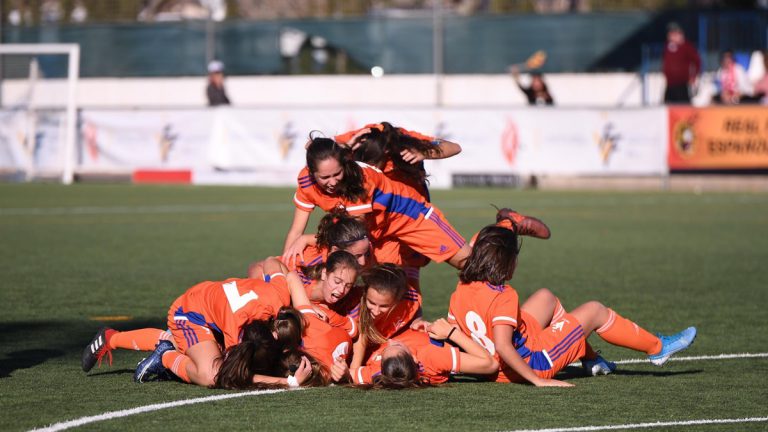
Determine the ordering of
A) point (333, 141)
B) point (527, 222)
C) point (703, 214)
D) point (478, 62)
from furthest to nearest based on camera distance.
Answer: point (478, 62) → point (703, 214) → point (527, 222) → point (333, 141)

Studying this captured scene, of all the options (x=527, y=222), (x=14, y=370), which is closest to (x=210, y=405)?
(x=14, y=370)

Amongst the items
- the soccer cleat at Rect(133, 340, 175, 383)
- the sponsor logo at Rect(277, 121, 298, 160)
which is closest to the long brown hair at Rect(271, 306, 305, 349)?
the soccer cleat at Rect(133, 340, 175, 383)

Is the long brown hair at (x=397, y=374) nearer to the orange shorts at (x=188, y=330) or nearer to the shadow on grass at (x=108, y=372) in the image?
the orange shorts at (x=188, y=330)

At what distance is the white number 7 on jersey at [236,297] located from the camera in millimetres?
7297

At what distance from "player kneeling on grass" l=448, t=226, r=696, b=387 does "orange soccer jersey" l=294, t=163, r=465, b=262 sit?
0.72 metres

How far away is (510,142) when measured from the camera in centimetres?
2366

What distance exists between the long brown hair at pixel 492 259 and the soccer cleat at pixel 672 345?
108cm

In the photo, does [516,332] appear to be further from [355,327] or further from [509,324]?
[355,327]

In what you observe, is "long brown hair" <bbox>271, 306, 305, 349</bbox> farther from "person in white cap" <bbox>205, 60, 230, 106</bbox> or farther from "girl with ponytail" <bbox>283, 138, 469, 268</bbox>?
"person in white cap" <bbox>205, 60, 230, 106</bbox>

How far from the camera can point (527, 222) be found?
27.7 ft

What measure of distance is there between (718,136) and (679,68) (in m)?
3.11

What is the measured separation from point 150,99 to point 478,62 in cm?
907

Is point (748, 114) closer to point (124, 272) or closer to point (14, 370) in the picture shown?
point (124, 272)

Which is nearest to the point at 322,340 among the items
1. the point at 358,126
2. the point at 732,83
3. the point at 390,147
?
the point at 390,147
